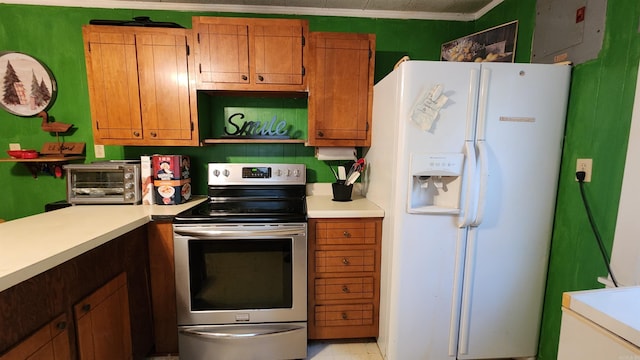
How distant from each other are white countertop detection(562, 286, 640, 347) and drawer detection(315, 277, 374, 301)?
1054mm

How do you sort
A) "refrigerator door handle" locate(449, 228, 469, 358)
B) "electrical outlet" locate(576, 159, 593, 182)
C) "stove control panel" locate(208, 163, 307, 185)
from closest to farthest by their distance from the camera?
"electrical outlet" locate(576, 159, 593, 182), "refrigerator door handle" locate(449, 228, 469, 358), "stove control panel" locate(208, 163, 307, 185)

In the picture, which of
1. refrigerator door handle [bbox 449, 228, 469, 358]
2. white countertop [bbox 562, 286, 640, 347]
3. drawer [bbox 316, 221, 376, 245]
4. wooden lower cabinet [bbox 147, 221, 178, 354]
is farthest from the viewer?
drawer [bbox 316, 221, 376, 245]

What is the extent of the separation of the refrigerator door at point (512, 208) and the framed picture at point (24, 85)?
3014mm

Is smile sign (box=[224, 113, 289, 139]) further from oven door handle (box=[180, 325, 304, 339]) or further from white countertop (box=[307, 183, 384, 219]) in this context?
oven door handle (box=[180, 325, 304, 339])

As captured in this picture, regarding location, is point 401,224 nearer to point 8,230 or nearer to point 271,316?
point 271,316

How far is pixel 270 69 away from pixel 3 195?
2355mm

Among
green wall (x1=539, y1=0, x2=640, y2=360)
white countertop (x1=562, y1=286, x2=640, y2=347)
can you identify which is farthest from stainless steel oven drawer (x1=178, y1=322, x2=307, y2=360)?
green wall (x1=539, y1=0, x2=640, y2=360)

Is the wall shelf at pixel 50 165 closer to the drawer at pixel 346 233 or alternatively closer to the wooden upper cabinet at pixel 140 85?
the wooden upper cabinet at pixel 140 85

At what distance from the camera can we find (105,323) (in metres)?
1.24

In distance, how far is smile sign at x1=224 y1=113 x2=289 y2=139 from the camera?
2084mm

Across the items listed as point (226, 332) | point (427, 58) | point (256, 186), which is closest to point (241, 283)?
point (226, 332)

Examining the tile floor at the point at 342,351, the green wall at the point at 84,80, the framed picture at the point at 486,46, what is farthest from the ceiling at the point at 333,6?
the tile floor at the point at 342,351

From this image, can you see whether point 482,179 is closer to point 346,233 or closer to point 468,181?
point 468,181

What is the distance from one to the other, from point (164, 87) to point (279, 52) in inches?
32.0
